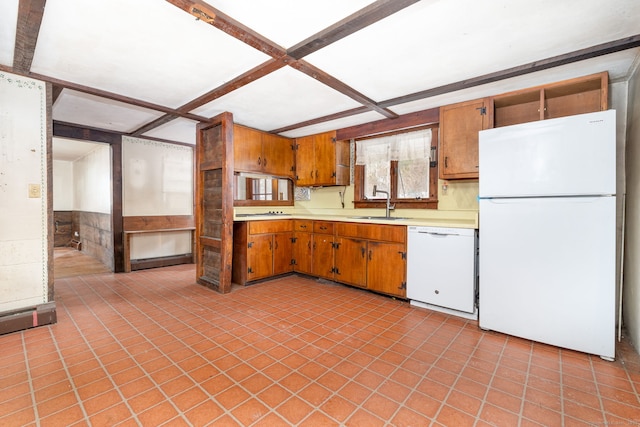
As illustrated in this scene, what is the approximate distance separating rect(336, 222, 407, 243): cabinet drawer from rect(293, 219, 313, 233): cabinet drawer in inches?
20.7

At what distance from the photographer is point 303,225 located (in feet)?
14.4

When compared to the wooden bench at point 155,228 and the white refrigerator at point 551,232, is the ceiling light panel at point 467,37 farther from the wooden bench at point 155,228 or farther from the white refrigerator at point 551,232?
the wooden bench at point 155,228

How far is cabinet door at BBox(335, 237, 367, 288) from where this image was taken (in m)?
3.65

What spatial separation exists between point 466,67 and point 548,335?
2337 millimetres

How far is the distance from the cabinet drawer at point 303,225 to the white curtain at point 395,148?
3.88 ft

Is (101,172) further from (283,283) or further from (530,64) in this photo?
(530,64)

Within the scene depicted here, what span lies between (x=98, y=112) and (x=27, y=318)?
261cm

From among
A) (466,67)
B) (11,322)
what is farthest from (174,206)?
(466,67)

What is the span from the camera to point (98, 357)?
2.09 meters

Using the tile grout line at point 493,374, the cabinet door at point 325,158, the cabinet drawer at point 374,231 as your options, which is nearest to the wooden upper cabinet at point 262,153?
the cabinet door at point 325,158

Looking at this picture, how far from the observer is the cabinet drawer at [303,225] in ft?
14.1

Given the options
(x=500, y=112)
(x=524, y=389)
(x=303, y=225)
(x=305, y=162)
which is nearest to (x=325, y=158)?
(x=305, y=162)

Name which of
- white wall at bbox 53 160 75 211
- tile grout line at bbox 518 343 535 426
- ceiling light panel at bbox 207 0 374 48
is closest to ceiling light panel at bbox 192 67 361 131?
ceiling light panel at bbox 207 0 374 48

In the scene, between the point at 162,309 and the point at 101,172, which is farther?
the point at 101,172
